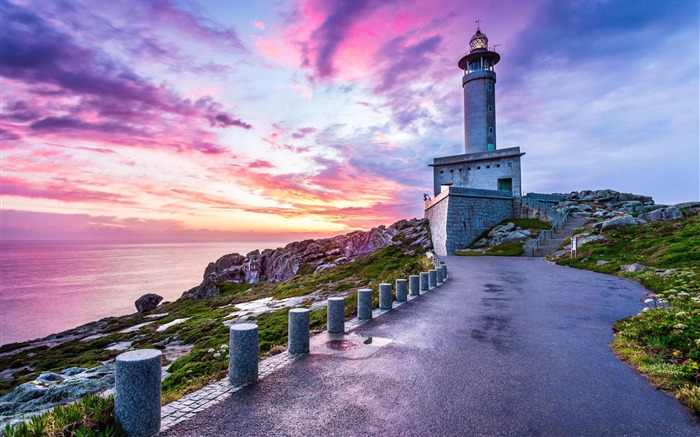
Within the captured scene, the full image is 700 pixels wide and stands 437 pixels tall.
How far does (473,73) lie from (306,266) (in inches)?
1563

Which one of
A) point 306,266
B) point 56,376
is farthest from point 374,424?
point 306,266

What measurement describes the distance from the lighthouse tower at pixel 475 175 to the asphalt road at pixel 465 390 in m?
A: 26.5

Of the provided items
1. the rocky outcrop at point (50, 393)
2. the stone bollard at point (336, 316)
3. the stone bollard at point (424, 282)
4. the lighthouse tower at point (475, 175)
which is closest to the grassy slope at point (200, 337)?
the stone bollard at point (336, 316)

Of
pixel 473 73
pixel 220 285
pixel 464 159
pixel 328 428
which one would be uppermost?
pixel 473 73

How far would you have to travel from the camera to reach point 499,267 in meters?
22.6

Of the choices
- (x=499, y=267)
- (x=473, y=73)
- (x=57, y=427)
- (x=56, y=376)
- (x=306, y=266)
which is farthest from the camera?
(x=473, y=73)

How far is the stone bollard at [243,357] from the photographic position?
239 inches

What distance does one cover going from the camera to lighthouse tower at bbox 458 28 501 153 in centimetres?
5419

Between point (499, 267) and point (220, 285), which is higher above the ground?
point (499, 267)

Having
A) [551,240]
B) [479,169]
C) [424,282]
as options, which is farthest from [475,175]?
[424,282]

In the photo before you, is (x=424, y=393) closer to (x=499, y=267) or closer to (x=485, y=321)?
(x=485, y=321)

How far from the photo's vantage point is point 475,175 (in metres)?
49.8

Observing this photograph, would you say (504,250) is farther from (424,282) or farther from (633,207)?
(633,207)

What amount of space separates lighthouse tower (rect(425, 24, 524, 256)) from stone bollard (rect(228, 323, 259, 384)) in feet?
99.3
